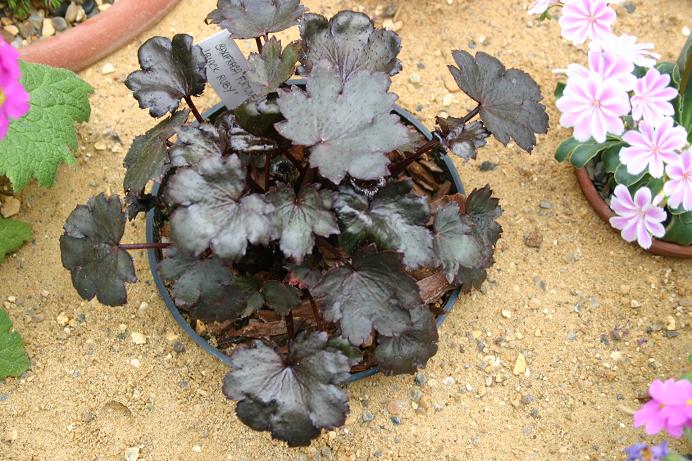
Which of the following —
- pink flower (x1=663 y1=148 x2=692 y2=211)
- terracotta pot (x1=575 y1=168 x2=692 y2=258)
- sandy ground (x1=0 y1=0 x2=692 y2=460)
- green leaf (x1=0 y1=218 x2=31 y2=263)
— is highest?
pink flower (x1=663 y1=148 x2=692 y2=211)

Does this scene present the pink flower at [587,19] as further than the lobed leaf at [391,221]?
Yes

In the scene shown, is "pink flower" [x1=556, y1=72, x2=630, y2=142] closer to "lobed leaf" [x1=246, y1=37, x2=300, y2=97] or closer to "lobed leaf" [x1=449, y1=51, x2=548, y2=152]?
"lobed leaf" [x1=449, y1=51, x2=548, y2=152]

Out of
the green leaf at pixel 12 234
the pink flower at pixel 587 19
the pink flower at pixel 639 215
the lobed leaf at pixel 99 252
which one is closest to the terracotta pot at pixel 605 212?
the pink flower at pixel 639 215

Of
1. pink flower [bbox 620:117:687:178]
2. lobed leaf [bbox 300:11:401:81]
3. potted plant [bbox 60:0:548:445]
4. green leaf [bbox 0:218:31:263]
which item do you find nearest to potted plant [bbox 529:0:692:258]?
pink flower [bbox 620:117:687:178]

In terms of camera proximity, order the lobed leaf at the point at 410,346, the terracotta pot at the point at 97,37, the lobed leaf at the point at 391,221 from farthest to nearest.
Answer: the terracotta pot at the point at 97,37 → the lobed leaf at the point at 410,346 → the lobed leaf at the point at 391,221

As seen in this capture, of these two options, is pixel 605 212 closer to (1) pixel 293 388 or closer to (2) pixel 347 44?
(2) pixel 347 44

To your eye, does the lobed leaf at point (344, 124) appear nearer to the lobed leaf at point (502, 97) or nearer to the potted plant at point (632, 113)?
the lobed leaf at point (502, 97)
